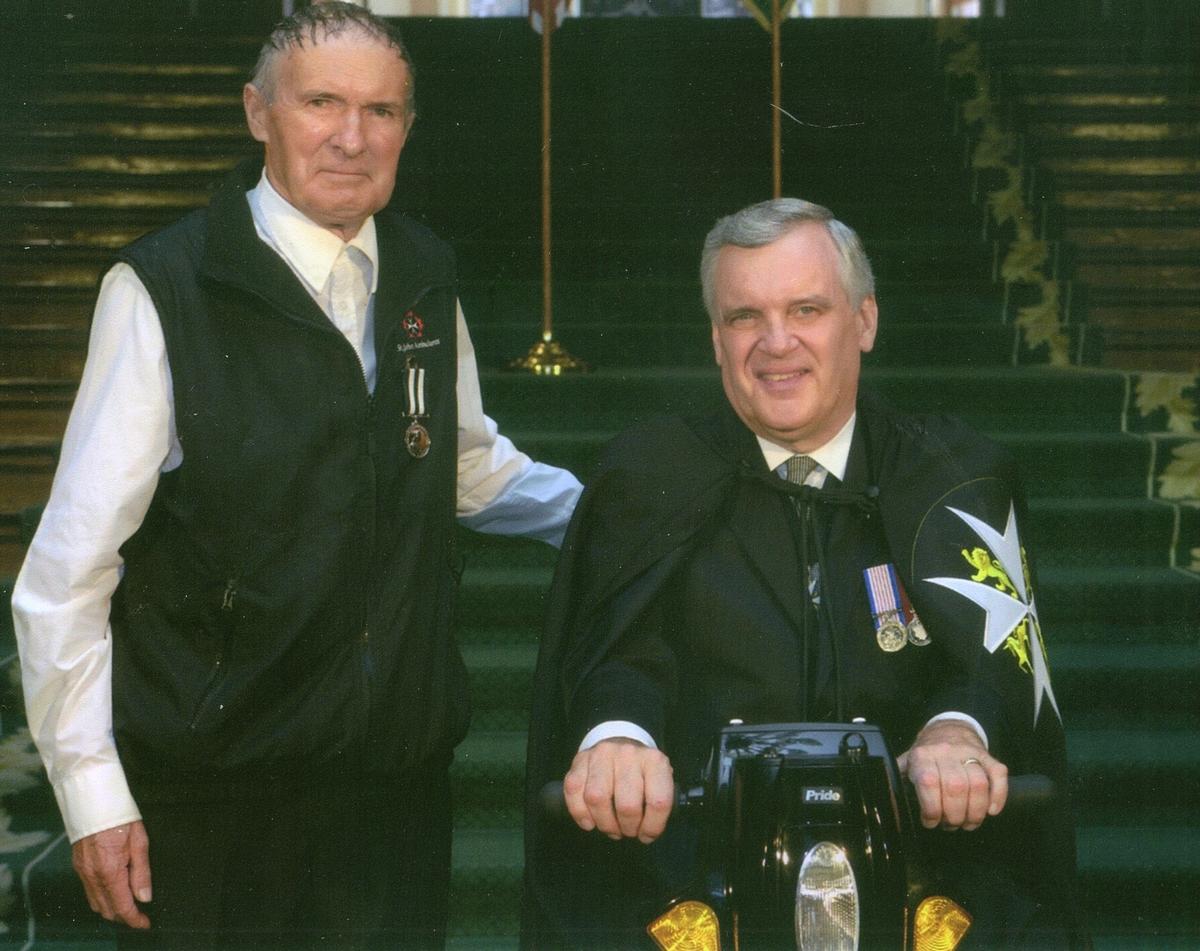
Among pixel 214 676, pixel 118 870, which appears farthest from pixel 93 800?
pixel 214 676

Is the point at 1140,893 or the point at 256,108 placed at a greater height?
the point at 256,108

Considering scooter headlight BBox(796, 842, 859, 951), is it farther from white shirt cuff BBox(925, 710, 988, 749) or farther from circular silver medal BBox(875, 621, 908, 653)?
circular silver medal BBox(875, 621, 908, 653)

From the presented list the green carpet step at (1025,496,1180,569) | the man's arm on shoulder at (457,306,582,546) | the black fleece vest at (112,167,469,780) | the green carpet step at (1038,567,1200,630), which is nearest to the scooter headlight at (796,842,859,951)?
the black fleece vest at (112,167,469,780)

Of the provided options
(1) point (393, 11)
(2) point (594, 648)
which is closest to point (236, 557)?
(2) point (594, 648)

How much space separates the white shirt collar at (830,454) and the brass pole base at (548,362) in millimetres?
2973

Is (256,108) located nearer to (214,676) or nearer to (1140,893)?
(214,676)

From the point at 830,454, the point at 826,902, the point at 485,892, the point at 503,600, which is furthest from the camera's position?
the point at 503,600

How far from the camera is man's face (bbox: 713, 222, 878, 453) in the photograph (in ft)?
7.54

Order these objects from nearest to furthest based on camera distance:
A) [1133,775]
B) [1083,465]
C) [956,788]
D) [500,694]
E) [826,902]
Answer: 1. [826,902]
2. [956,788]
3. [1133,775]
4. [500,694]
5. [1083,465]

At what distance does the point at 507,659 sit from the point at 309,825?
2.19 meters

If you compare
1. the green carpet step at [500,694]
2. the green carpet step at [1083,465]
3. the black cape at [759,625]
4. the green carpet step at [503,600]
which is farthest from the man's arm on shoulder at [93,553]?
the green carpet step at [1083,465]

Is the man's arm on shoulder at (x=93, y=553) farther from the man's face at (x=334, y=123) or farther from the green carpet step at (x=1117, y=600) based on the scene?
the green carpet step at (x=1117, y=600)

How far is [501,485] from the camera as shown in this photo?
2.81 metres

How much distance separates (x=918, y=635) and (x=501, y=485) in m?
0.87
